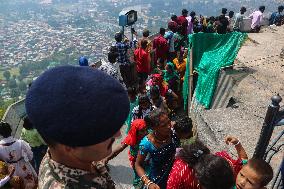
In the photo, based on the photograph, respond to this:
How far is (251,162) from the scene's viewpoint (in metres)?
2.82

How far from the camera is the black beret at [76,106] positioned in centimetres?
124

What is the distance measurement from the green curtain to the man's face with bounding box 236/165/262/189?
387cm

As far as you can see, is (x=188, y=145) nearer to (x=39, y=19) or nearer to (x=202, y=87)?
(x=202, y=87)

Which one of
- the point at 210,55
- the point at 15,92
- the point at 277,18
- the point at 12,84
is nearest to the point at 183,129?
the point at 210,55

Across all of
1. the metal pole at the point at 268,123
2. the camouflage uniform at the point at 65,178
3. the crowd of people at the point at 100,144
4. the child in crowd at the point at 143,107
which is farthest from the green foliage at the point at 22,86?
the camouflage uniform at the point at 65,178

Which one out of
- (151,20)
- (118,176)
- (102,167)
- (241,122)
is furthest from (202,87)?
(151,20)

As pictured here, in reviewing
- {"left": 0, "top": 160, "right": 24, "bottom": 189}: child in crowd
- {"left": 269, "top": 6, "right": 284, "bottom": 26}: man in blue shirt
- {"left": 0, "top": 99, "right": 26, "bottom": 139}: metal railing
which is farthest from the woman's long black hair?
{"left": 269, "top": 6, "right": 284, "bottom": 26}: man in blue shirt

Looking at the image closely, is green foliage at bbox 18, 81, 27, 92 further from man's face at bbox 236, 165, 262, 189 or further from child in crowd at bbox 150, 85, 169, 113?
man's face at bbox 236, 165, 262, 189

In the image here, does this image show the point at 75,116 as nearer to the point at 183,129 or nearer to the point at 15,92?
the point at 183,129

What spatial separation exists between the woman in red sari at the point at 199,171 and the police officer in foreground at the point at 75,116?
1336 millimetres

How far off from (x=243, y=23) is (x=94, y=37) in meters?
74.9

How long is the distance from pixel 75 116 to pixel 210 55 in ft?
19.8

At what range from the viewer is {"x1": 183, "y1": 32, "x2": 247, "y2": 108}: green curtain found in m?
6.70

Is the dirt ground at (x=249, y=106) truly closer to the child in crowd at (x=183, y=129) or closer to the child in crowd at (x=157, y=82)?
the child in crowd at (x=157, y=82)
